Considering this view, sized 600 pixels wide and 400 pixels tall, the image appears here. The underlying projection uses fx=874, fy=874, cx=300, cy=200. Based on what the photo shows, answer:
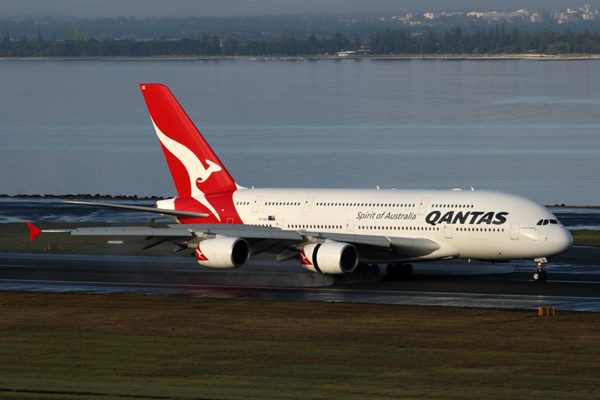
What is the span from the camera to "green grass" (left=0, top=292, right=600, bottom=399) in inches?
949

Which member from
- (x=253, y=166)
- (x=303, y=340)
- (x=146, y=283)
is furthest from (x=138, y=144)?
(x=303, y=340)

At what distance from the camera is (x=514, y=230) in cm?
4366

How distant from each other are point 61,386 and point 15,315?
501 inches

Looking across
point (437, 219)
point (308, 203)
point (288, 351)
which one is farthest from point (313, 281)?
point (288, 351)

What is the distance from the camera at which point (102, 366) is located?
89.2 feet

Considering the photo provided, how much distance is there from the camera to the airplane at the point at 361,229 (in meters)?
43.8

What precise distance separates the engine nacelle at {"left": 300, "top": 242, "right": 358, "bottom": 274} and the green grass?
17.3ft

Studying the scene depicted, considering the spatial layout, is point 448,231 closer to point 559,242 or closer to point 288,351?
point 559,242

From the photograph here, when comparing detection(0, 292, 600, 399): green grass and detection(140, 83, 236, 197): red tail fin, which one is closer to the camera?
detection(0, 292, 600, 399): green grass

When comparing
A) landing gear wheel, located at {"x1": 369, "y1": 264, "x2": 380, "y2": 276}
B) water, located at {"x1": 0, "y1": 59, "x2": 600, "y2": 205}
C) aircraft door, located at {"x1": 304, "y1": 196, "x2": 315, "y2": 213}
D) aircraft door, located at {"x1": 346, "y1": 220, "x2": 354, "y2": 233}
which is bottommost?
water, located at {"x1": 0, "y1": 59, "x2": 600, "y2": 205}

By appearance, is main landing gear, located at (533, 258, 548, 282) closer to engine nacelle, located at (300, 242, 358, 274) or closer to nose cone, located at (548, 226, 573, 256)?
nose cone, located at (548, 226, 573, 256)

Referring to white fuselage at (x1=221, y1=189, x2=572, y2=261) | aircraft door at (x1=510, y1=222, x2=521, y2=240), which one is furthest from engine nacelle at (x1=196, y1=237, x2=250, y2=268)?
aircraft door at (x1=510, y1=222, x2=521, y2=240)

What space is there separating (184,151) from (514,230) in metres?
20.2

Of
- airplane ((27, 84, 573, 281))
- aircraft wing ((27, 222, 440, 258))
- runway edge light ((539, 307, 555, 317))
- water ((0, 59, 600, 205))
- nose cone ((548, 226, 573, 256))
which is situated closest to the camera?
runway edge light ((539, 307, 555, 317))
